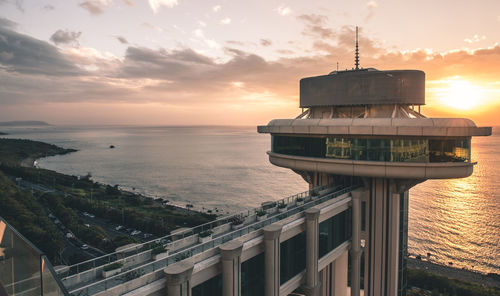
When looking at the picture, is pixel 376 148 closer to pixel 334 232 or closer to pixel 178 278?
pixel 334 232

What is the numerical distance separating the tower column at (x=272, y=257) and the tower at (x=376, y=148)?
11.3 metres

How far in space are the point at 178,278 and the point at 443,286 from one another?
57069mm

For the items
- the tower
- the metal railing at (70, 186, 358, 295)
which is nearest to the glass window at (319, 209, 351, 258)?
the tower

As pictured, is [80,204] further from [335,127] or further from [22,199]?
[335,127]

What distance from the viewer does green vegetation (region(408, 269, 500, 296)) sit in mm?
51531

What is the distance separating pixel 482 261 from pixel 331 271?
6193 centimetres

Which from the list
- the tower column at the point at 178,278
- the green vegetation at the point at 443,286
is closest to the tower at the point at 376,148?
the tower column at the point at 178,278

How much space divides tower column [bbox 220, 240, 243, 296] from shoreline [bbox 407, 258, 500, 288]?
6095 centimetres

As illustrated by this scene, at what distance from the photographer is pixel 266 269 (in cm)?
1750

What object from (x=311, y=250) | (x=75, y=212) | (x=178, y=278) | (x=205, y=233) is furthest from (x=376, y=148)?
(x=75, y=212)

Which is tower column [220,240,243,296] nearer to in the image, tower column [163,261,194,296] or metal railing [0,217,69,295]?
tower column [163,261,194,296]

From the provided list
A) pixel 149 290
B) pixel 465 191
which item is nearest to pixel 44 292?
pixel 149 290

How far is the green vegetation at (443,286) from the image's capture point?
2029 inches

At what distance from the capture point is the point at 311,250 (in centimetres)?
2073
